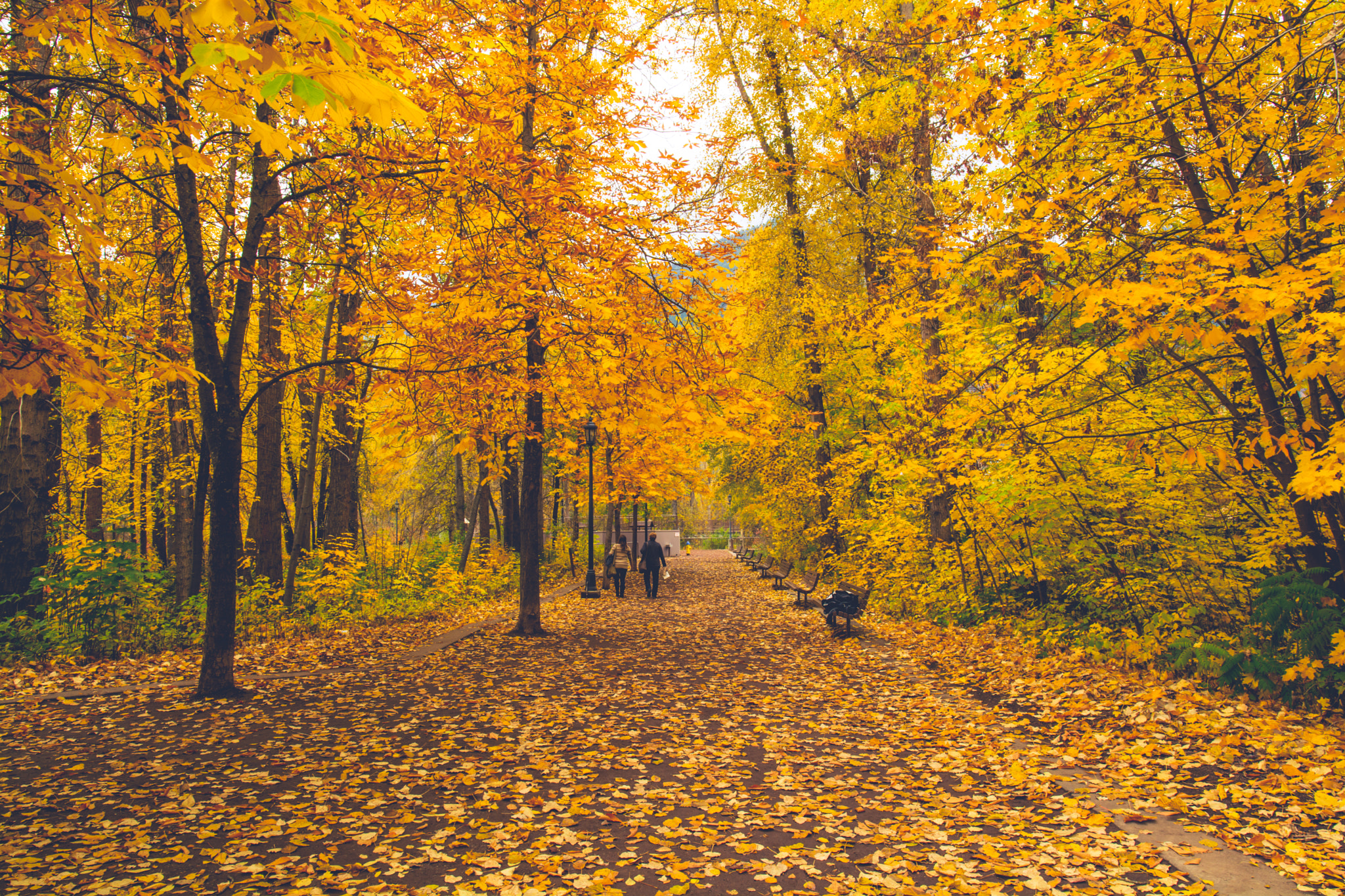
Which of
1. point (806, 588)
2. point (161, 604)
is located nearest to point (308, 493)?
point (161, 604)

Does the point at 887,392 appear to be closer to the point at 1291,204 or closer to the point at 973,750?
the point at 1291,204

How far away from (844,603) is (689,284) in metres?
5.51

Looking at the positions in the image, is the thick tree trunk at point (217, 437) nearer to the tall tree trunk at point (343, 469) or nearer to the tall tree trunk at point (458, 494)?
the tall tree trunk at point (343, 469)

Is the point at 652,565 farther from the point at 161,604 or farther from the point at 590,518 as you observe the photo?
the point at 161,604

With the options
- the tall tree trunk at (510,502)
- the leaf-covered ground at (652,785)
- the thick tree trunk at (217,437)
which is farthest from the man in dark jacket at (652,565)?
the thick tree trunk at (217,437)

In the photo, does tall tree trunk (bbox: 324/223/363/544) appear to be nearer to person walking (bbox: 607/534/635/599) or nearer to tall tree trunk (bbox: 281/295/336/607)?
tall tree trunk (bbox: 281/295/336/607)

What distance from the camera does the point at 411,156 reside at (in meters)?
6.17

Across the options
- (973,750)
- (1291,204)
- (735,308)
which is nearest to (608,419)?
(735,308)

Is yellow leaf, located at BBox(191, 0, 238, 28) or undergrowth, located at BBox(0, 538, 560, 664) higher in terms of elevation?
yellow leaf, located at BBox(191, 0, 238, 28)

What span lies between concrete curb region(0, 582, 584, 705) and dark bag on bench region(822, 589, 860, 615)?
5.81 m

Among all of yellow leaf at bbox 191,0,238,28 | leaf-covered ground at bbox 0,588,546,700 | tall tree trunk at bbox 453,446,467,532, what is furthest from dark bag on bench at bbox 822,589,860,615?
tall tree trunk at bbox 453,446,467,532

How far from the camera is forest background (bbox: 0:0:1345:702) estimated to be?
4.70 meters

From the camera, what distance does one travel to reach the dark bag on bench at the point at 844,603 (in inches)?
413

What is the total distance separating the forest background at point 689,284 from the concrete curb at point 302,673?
987 mm
